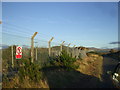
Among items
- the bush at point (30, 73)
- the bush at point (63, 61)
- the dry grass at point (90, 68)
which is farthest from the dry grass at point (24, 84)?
the bush at point (63, 61)

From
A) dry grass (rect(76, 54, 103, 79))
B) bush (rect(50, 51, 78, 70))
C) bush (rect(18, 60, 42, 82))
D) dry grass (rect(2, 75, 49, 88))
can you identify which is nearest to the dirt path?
dry grass (rect(76, 54, 103, 79))

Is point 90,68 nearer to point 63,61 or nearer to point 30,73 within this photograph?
point 63,61

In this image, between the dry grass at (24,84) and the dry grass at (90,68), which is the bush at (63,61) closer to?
the dry grass at (90,68)

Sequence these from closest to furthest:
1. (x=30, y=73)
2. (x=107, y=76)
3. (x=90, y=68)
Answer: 1. (x=30, y=73)
2. (x=107, y=76)
3. (x=90, y=68)

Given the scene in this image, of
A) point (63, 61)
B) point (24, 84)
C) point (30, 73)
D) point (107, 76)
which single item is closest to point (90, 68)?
point (63, 61)

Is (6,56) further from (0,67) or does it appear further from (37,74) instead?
(37,74)

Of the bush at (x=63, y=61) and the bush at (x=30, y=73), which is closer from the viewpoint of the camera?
the bush at (x=30, y=73)

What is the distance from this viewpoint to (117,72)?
11.0 metres

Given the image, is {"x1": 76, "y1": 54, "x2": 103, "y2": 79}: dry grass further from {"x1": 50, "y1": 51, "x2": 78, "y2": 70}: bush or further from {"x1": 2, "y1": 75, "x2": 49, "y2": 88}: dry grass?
{"x1": 2, "y1": 75, "x2": 49, "y2": 88}: dry grass

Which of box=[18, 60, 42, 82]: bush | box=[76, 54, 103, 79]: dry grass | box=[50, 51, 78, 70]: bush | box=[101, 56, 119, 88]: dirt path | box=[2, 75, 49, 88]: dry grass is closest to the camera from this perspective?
box=[2, 75, 49, 88]: dry grass

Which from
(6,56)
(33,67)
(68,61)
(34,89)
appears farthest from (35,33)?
(6,56)

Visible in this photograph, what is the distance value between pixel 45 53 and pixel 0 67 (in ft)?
12.5

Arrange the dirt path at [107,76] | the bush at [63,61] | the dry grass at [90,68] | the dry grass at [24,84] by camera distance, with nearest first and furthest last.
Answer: the dry grass at [24,84], the dirt path at [107,76], the bush at [63,61], the dry grass at [90,68]

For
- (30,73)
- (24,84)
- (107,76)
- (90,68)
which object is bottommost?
(90,68)
